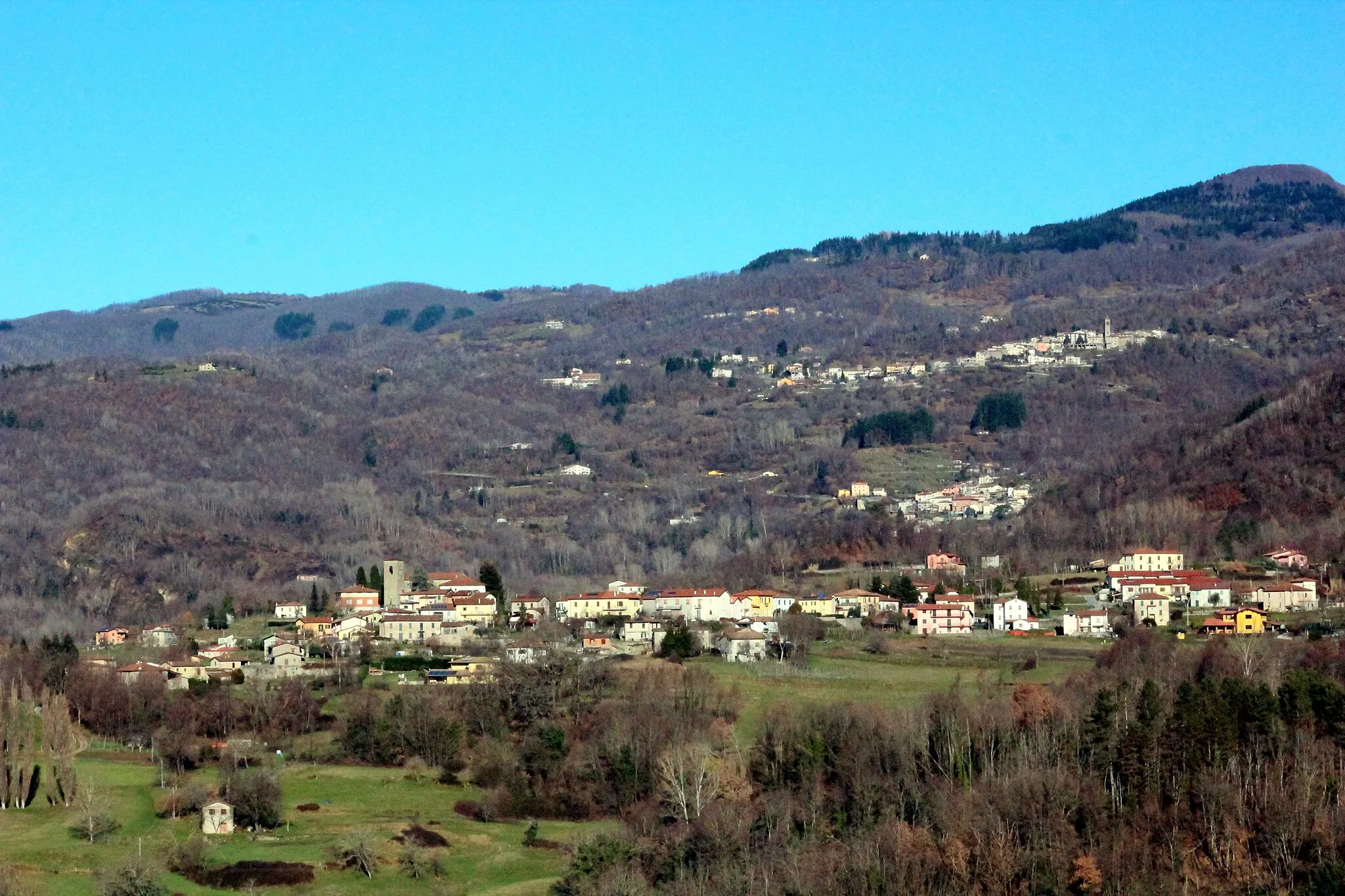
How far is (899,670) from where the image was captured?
6288 centimetres

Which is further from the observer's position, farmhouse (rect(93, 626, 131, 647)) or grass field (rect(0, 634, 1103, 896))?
farmhouse (rect(93, 626, 131, 647))

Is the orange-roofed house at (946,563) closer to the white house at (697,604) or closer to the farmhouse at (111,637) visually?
the white house at (697,604)

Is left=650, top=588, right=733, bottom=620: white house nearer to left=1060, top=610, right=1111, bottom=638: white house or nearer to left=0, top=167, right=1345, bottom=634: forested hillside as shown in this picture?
left=0, top=167, right=1345, bottom=634: forested hillside

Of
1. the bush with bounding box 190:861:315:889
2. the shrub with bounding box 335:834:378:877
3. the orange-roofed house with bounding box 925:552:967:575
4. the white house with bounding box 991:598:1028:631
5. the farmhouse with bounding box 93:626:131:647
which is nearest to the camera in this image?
the bush with bounding box 190:861:315:889

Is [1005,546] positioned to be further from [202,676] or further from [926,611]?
[202,676]

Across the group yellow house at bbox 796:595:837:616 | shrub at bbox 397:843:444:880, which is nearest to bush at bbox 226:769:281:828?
shrub at bbox 397:843:444:880

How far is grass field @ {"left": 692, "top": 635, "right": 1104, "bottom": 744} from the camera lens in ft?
191

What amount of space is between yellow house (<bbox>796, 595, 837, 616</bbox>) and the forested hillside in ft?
39.0

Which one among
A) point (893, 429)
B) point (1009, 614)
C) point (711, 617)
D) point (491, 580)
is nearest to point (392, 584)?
point (491, 580)

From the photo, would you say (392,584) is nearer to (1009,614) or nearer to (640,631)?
(640,631)

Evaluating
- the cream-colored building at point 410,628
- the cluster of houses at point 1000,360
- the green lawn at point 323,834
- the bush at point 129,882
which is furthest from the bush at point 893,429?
the bush at point 129,882

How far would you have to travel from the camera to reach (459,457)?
156750 mm

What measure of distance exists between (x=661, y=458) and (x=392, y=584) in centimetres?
7220

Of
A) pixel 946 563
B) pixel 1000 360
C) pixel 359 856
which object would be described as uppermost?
pixel 1000 360
